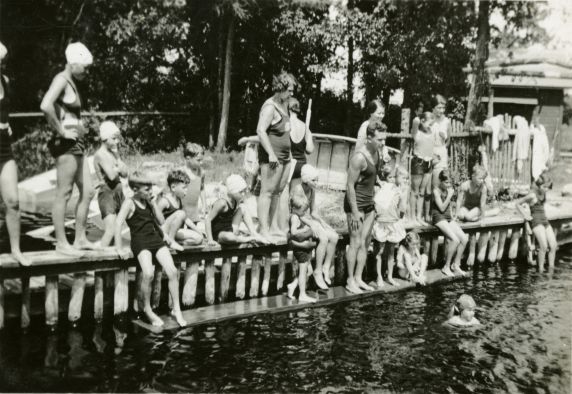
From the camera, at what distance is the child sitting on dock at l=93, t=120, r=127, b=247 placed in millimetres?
7328

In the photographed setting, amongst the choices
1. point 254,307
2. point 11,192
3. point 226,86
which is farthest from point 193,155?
point 226,86

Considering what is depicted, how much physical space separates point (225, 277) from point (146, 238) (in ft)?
5.21

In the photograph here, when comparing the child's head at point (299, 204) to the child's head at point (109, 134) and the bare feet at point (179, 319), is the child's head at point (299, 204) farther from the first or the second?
the child's head at point (109, 134)

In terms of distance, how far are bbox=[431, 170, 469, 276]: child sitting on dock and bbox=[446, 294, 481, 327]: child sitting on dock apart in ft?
7.56

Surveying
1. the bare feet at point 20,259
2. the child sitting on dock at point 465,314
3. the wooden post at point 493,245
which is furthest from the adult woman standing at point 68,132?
the wooden post at point 493,245

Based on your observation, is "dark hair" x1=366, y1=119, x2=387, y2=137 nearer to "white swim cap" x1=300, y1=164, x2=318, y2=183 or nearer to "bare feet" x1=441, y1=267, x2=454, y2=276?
"white swim cap" x1=300, y1=164, x2=318, y2=183

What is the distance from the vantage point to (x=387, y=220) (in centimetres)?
941

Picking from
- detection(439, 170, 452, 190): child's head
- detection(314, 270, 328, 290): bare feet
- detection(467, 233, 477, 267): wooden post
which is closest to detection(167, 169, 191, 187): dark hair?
detection(314, 270, 328, 290): bare feet

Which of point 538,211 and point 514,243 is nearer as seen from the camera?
point 538,211

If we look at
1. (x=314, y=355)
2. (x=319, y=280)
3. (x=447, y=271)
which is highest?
(x=319, y=280)

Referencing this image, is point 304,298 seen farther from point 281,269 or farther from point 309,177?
point 309,177

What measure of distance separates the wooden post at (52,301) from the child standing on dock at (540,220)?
8279 mm

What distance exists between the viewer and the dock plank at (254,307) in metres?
7.47

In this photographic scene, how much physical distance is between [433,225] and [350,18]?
12.5m
